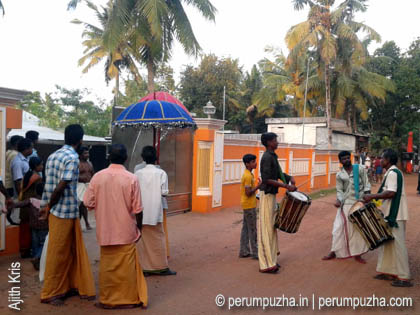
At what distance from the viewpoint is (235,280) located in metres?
5.40

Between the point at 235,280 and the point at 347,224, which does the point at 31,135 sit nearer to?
the point at 235,280

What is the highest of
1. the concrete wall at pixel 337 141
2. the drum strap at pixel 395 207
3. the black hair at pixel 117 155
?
the concrete wall at pixel 337 141

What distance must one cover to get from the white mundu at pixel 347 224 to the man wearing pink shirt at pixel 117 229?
11.8 feet

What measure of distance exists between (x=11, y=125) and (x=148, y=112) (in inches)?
91.6

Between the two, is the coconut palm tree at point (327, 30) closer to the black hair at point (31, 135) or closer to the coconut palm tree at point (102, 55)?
the coconut palm tree at point (102, 55)

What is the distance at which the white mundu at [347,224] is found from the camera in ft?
21.1

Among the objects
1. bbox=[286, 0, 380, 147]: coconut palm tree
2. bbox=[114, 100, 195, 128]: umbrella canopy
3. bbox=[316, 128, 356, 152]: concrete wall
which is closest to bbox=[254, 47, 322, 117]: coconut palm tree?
bbox=[286, 0, 380, 147]: coconut palm tree

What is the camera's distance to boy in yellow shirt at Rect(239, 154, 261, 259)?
645 cm

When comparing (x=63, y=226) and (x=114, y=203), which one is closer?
(x=114, y=203)

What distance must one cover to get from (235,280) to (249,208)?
139 centimetres

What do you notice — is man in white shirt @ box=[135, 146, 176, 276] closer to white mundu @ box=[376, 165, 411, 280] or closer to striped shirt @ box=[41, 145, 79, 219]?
striped shirt @ box=[41, 145, 79, 219]

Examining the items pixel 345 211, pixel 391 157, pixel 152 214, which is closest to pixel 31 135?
pixel 152 214
